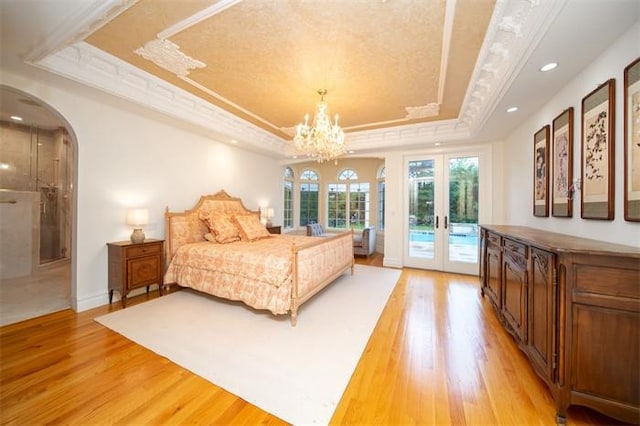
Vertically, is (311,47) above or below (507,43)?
above

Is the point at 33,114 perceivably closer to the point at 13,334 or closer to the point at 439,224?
the point at 13,334

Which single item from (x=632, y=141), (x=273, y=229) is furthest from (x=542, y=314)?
(x=273, y=229)

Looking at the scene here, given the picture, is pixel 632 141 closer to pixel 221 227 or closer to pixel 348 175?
pixel 221 227

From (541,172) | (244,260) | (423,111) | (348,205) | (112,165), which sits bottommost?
(244,260)

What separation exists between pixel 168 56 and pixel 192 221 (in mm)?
2473

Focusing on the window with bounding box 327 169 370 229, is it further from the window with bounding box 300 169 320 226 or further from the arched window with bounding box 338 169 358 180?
the window with bounding box 300 169 320 226

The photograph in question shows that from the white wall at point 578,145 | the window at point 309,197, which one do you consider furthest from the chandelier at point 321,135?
the window at point 309,197

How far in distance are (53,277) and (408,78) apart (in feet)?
21.6

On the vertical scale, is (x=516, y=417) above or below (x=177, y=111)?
below

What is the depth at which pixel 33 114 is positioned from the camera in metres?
4.06

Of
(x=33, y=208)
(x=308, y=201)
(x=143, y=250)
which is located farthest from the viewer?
(x=308, y=201)

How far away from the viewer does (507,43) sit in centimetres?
218

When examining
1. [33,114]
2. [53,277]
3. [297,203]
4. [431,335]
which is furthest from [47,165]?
[431,335]

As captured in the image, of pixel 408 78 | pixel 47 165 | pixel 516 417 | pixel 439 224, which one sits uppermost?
pixel 408 78
